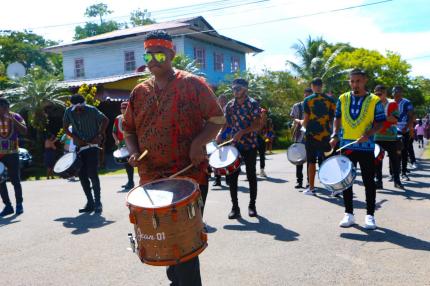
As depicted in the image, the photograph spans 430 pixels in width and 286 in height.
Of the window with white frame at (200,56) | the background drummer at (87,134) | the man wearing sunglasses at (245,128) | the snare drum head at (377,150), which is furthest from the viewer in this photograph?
the window with white frame at (200,56)

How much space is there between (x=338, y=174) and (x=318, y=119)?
93.3 inches

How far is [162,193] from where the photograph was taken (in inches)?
126

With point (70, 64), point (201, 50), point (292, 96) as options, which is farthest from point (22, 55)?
point (292, 96)

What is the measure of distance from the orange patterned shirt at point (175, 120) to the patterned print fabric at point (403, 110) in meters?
7.45

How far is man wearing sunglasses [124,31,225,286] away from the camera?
138 inches

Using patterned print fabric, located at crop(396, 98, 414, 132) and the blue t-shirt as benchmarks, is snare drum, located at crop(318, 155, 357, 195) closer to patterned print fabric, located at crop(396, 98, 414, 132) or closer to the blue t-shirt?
the blue t-shirt

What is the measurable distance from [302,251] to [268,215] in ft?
6.53

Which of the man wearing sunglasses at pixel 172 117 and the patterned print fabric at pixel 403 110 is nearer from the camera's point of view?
the man wearing sunglasses at pixel 172 117

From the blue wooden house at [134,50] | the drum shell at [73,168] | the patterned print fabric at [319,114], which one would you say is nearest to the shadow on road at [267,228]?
the patterned print fabric at [319,114]

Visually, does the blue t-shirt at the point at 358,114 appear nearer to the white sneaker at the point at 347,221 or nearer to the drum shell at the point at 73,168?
the white sneaker at the point at 347,221

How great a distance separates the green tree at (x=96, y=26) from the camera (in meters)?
63.3

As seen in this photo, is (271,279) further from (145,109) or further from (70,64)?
(70,64)

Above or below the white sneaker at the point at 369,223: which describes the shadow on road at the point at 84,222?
below

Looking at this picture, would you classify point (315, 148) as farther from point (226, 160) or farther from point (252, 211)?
point (226, 160)
